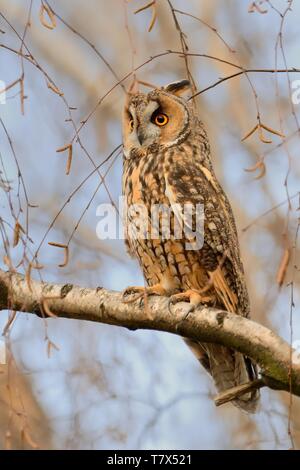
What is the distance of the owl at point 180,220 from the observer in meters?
4.08

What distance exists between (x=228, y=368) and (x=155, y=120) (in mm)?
1425

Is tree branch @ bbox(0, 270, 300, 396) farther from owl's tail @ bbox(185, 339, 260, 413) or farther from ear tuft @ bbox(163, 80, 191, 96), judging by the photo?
ear tuft @ bbox(163, 80, 191, 96)

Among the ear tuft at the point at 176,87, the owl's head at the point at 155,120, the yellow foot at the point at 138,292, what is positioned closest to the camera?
the yellow foot at the point at 138,292

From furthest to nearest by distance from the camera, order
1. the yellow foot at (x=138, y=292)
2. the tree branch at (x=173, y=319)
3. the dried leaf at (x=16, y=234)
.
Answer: the yellow foot at (x=138, y=292) → the tree branch at (x=173, y=319) → the dried leaf at (x=16, y=234)

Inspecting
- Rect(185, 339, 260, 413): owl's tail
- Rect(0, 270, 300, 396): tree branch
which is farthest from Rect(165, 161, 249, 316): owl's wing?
Rect(0, 270, 300, 396): tree branch

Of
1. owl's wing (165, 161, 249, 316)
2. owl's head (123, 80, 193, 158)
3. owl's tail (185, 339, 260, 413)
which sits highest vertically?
owl's head (123, 80, 193, 158)

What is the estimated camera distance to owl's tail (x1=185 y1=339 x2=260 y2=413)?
4.09m

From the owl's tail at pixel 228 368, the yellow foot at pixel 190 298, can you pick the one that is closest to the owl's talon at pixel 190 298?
the yellow foot at pixel 190 298

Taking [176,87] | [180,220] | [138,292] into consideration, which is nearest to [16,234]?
[138,292]

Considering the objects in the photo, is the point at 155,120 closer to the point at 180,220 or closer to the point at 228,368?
the point at 180,220

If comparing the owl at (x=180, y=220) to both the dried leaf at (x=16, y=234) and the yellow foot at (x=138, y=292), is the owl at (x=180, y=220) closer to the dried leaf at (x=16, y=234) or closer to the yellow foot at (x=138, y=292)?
the yellow foot at (x=138, y=292)

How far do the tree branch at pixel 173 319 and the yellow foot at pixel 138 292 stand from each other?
59mm

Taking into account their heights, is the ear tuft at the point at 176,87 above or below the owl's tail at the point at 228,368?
above

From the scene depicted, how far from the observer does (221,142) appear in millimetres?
8445
